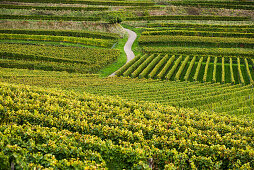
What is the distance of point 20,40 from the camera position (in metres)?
66.8

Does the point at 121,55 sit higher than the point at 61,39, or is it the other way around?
the point at 61,39

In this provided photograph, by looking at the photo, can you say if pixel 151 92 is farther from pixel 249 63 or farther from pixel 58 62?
pixel 249 63

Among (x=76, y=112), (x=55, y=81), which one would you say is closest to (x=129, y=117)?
(x=76, y=112)

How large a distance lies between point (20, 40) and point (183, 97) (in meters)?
54.1

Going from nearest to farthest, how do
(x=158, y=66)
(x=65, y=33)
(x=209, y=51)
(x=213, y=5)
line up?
1. (x=158, y=66)
2. (x=209, y=51)
3. (x=65, y=33)
4. (x=213, y=5)

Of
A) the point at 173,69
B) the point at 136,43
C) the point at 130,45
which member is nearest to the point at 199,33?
the point at 136,43

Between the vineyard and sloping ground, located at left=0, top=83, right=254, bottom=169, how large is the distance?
0.07 meters

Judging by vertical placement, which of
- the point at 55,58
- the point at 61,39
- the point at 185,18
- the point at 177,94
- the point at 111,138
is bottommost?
the point at 177,94

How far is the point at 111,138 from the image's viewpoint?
1577 centimetres

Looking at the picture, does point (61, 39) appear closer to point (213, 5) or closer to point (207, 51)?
point (207, 51)

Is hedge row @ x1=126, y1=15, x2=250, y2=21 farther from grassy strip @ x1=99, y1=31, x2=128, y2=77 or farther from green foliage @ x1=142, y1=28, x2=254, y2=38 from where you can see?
grassy strip @ x1=99, y1=31, x2=128, y2=77

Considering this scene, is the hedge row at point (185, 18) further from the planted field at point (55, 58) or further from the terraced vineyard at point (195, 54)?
the planted field at point (55, 58)

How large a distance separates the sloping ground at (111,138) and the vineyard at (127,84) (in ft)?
0.23

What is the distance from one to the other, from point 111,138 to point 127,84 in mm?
23396
